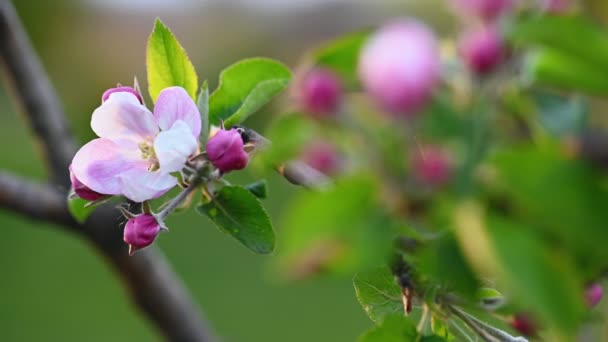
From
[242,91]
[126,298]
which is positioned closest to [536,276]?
[242,91]

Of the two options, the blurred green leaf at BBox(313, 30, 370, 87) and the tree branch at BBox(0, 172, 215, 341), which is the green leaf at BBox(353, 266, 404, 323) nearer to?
the blurred green leaf at BBox(313, 30, 370, 87)

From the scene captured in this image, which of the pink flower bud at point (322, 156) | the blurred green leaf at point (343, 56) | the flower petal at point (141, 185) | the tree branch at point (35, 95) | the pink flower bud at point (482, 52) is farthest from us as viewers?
the tree branch at point (35, 95)

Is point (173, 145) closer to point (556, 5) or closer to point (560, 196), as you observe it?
point (560, 196)

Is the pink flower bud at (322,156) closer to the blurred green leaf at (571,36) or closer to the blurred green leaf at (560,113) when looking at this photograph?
the blurred green leaf at (560,113)

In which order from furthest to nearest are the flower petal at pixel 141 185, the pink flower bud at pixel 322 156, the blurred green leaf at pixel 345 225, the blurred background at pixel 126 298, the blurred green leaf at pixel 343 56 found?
the blurred background at pixel 126 298 → the pink flower bud at pixel 322 156 → the blurred green leaf at pixel 343 56 → the flower petal at pixel 141 185 → the blurred green leaf at pixel 345 225

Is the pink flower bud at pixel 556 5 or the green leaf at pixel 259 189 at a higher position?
the pink flower bud at pixel 556 5

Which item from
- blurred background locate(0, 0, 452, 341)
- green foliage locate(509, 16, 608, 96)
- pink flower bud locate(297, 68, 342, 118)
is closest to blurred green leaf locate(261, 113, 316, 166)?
pink flower bud locate(297, 68, 342, 118)

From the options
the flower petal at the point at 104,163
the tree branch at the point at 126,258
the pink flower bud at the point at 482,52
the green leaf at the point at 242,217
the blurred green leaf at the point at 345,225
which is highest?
the blurred green leaf at the point at 345,225

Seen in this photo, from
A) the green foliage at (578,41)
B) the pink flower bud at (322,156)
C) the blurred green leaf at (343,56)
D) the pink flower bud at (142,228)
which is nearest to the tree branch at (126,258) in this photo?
the pink flower bud at (322,156)
